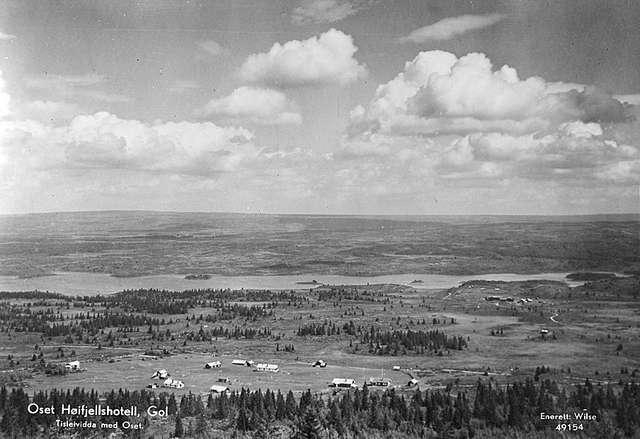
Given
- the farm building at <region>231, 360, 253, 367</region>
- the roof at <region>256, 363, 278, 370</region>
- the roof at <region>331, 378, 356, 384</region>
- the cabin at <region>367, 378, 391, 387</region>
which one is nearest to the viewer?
the roof at <region>331, 378, 356, 384</region>

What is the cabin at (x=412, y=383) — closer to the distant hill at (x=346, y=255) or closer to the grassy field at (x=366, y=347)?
the grassy field at (x=366, y=347)

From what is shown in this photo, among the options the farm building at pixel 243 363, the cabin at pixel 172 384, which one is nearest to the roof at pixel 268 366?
the farm building at pixel 243 363

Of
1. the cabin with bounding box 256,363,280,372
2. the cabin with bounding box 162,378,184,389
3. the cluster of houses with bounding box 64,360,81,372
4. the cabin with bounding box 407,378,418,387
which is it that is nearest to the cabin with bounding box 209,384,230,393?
the cabin with bounding box 162,378,184,389

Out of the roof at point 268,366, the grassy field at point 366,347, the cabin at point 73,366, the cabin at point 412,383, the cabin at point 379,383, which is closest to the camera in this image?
the cabin at point 379,383

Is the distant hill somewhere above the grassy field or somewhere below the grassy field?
above

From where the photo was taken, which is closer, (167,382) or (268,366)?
(167,382)

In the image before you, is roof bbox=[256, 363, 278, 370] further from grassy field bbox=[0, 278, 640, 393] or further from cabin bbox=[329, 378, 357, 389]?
cabin bbox=[329, 378, 357, 389]

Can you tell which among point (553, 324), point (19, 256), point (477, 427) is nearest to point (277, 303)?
point (553, 324)

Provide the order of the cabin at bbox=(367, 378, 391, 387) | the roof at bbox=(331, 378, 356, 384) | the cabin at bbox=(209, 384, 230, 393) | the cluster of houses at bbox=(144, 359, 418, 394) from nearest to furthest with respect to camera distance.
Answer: the cabin at bbox=(209, 384, 230, 393), the cluster of houses at bbox=(144, 359, 418, 394), the roof at bbox=(331, 378, 356, 384), the cabin at bbox=(367, 378, 391, 387)

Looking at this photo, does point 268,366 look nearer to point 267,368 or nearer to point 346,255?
point 267,368

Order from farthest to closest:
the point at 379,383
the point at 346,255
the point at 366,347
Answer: the point at 346,255, the point at 366,347, the point at 379,383

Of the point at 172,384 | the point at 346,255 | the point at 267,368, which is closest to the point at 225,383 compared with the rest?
the point at 172,384

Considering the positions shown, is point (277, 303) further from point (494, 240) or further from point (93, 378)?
point (494, 240)
